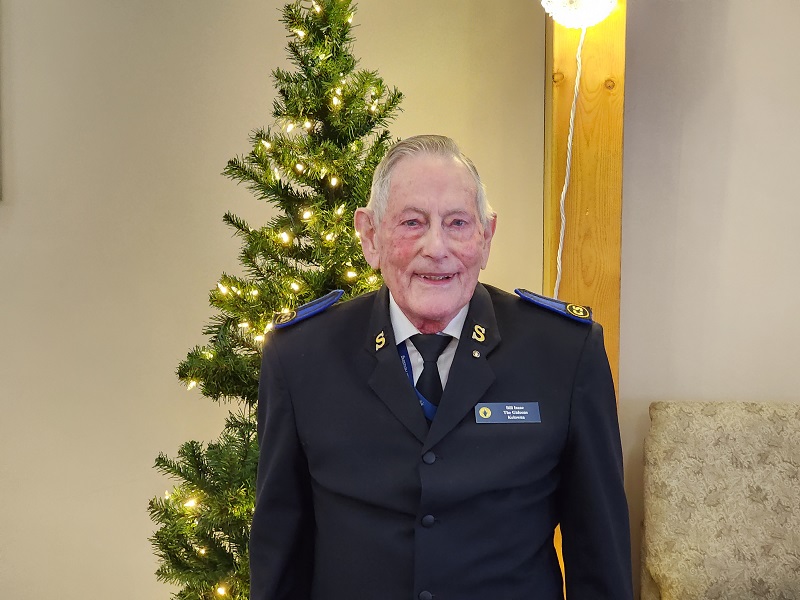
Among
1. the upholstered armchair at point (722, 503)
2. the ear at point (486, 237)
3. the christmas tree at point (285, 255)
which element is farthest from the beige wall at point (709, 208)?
the ear at point (486, 237)

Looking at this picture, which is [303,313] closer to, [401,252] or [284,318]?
[284,318]

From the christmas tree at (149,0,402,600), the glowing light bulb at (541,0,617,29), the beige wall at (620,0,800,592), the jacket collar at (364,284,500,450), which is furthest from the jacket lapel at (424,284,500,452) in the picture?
the beige wall at (620,0,800,592)

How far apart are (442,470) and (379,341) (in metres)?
0.24

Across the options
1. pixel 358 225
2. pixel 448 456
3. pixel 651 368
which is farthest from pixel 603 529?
pixel 651 368

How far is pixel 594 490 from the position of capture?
1251 millimetres

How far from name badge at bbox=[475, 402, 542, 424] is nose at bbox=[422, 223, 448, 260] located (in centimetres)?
25

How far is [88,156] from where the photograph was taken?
2.60m

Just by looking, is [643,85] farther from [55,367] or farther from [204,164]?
[55,367]

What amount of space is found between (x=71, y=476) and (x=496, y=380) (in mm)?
1929

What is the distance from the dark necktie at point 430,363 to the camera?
126cm

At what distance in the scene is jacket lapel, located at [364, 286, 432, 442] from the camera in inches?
48.1

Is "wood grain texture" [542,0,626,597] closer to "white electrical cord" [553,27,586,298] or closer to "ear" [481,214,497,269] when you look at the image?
"white electrical cord" [553,27,586,298]

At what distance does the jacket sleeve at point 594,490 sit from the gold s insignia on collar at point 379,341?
318mm

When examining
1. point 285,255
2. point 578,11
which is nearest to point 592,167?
point 578,11
